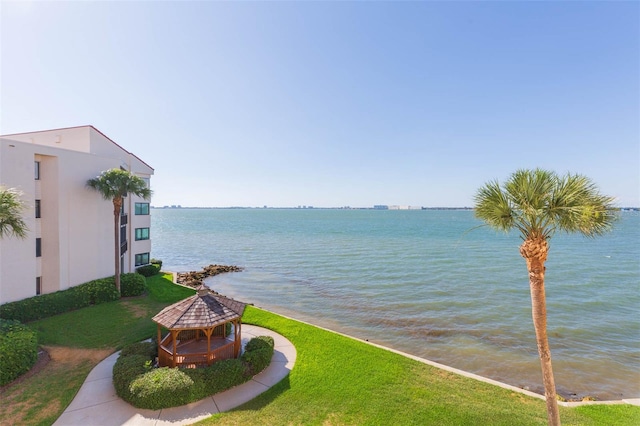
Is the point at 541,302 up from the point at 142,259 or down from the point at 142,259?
up

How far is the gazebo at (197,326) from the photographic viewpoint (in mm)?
10734

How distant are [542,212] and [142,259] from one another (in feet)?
104

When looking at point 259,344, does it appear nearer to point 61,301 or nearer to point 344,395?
point 344,395

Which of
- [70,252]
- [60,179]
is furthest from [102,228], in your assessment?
[60,179]

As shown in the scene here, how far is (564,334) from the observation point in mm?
18094

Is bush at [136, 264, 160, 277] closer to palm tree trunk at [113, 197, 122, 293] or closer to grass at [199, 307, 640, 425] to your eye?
palm tree trunk at [113, 197, 122, 293]

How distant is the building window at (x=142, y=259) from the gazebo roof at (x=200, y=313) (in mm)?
19647

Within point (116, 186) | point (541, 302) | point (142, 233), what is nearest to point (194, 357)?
point (541, 302)

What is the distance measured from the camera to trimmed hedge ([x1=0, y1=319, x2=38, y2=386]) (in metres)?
10.2

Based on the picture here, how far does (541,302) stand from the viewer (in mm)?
7332

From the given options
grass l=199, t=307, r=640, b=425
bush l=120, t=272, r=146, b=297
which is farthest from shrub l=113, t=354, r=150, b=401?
bush l=120, t=272, r=146, b=297

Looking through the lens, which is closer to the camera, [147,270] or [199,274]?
[147,270]

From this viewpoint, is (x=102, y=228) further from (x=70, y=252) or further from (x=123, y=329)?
(x=123, y=329)

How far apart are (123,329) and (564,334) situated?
26182mm
